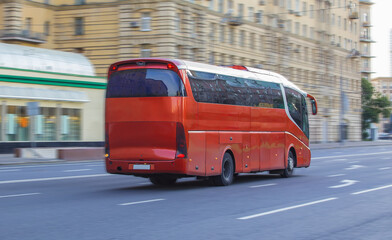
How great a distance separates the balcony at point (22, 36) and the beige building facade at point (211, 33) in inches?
12.1

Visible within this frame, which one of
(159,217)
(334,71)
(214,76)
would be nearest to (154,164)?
(214,76)

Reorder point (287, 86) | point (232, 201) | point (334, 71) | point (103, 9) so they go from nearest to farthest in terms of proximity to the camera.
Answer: point (232, 201)
point (287, 86)
point (103, 9)
point (334, 71)

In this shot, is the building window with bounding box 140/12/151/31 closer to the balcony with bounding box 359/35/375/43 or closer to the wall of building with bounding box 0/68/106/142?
the wall of building with bounding box 0/68/106/142

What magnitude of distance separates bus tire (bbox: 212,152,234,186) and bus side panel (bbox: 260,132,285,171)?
80.3 inches

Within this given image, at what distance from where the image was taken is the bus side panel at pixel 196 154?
52.1 ft

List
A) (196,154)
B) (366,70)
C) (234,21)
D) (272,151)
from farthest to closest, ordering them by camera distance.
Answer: (366,70) < (234,21) < (272,151) < (196,154)

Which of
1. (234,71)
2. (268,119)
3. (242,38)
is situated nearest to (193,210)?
(234,71)

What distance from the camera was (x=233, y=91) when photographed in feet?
59.3

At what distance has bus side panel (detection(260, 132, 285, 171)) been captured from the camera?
19.8m

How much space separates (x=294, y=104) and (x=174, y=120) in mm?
7572

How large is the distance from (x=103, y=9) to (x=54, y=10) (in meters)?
4.55

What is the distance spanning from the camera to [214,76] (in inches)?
682

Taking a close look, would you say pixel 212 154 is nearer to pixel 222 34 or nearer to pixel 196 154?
pixel 196 154

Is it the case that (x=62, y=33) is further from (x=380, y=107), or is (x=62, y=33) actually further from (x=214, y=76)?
(x=380, y=107)
